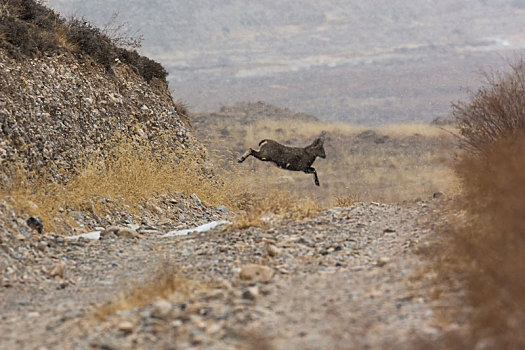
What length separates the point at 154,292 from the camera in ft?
18.5

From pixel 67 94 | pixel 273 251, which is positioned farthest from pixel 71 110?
pixel 273 251

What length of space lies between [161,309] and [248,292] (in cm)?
76

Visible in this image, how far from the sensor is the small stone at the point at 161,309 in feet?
16.4

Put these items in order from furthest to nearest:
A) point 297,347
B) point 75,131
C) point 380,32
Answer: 1. point 380,32
2. point 75,131
3. point 297,347

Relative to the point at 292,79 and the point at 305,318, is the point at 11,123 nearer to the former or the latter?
the point at 305,318

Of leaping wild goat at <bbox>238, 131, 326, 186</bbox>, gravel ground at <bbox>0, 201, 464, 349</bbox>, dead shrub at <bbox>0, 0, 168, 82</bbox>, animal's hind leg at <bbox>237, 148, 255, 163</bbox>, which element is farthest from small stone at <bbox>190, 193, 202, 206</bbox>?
gravel ground at <bbox>0, 201, 464, 349</bbox>

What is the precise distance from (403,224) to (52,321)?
470 cm

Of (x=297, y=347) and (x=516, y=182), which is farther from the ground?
(x=516, y=182)

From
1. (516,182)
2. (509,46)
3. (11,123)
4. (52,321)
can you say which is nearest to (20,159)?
(11,123)

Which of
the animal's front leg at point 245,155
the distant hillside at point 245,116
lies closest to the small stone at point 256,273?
the animal's front leg at point 245,155

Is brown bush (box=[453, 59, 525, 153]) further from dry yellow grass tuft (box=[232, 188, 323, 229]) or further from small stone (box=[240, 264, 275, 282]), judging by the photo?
small stone (box=[240, 264, 275, 282])

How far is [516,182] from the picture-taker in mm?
5074

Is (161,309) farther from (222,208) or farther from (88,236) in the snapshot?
(222,208)

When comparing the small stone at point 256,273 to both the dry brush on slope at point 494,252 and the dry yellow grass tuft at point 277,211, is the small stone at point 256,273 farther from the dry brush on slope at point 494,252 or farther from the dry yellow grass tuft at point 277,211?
the dry yellow grass tuft at point 277,211
